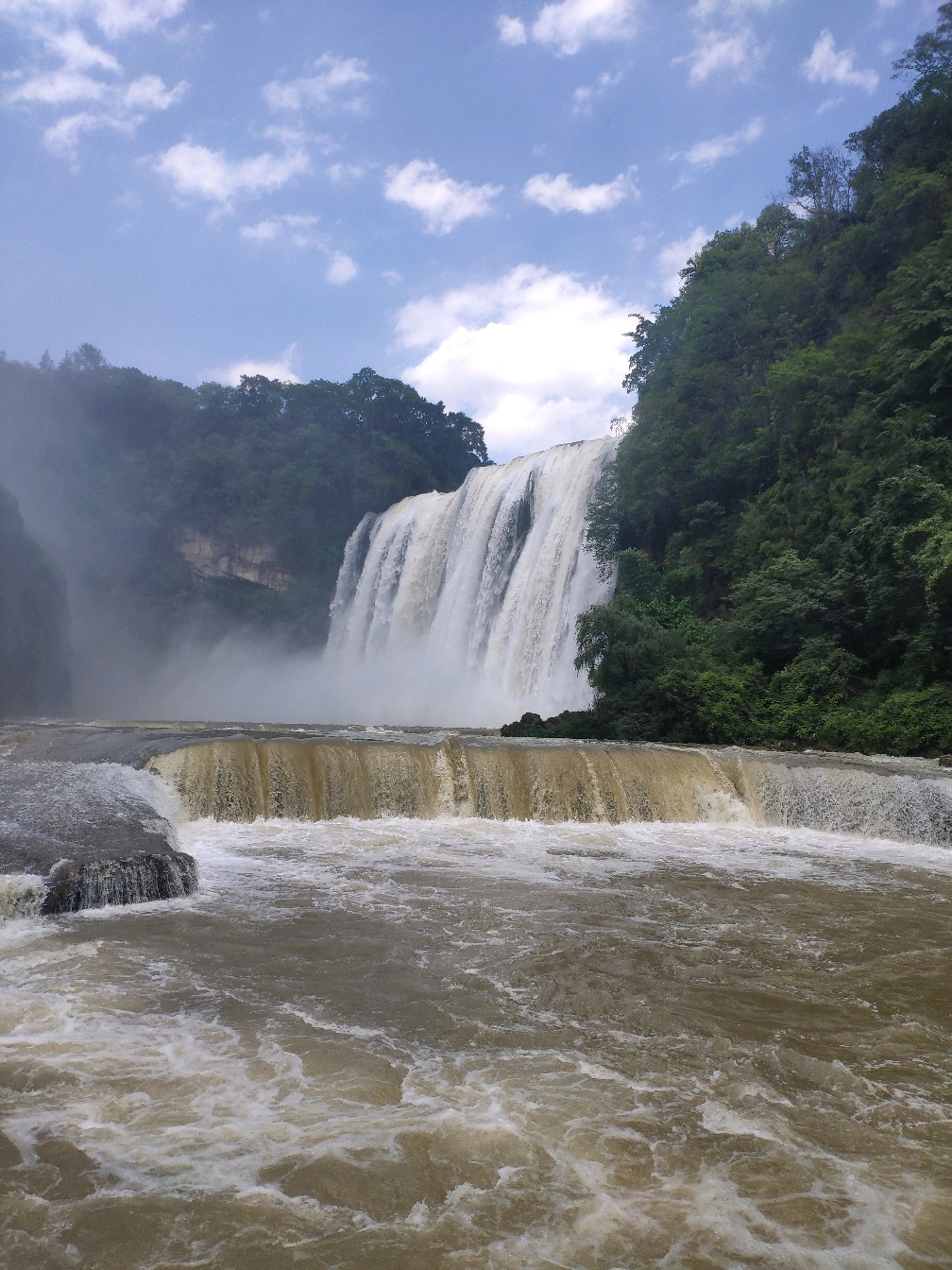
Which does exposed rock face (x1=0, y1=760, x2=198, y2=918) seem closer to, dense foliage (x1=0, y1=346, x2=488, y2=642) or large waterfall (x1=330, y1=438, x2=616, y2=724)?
large waterfall (x1=330, y1=438, x2=616, y2=724)

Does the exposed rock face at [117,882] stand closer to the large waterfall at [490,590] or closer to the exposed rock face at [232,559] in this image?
the large waterfall at [490,590]

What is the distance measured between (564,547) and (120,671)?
25612 millimetres

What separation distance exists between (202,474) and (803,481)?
32478 millimetres

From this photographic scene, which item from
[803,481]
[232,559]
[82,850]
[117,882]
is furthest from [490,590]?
[232,559]

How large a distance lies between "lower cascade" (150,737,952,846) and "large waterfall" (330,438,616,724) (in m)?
9.40

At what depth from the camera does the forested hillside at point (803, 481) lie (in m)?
15.7

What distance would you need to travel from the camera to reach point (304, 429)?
4519 centimetres

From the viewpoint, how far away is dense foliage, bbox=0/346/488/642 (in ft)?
135

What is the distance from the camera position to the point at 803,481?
20.6 meters

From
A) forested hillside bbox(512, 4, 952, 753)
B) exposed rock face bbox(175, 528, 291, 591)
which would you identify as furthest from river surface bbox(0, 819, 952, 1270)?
exposed rock face bbox(175, 528, 291, 591)

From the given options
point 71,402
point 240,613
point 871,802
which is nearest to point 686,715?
point 871,802

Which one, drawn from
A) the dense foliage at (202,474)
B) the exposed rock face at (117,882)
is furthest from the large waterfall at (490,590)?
the exposed rock face at (117,882)

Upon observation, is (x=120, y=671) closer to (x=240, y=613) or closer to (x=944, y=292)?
(x=240, y=613)

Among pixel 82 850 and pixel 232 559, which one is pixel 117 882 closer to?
pixel 82 850
